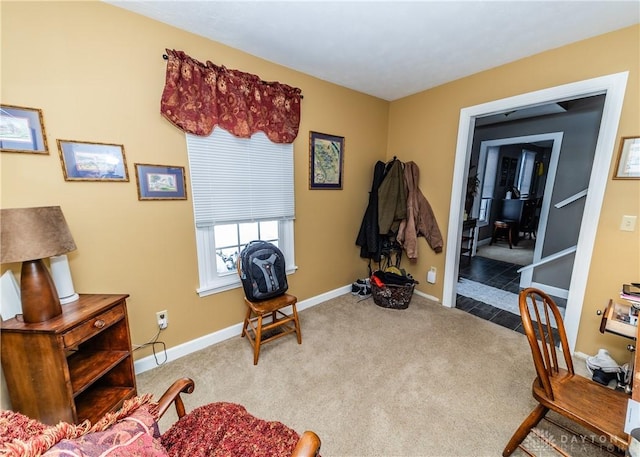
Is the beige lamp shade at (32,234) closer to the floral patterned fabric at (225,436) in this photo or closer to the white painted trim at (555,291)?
the floral patterned fabric at (225,436)

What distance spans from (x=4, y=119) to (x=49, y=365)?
1263 mm

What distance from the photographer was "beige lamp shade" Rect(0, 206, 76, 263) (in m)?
1.09

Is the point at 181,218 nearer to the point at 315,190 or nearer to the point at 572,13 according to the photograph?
the point at 315,190

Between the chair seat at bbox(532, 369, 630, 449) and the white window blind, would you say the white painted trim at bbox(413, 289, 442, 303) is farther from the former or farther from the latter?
the white window blind

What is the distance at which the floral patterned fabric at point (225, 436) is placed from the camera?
89 centimetres

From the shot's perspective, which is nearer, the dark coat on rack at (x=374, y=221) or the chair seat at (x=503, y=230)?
the dark coat on rack at (x=374, y=221)

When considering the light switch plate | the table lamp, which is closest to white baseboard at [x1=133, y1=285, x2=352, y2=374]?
the table lamp

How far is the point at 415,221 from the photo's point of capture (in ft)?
9.77

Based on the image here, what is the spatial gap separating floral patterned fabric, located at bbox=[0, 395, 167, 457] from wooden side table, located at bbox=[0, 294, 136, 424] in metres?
0.69

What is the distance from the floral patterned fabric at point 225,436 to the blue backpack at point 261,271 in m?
1.00

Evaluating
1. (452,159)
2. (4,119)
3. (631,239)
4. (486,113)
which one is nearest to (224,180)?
(4,119)

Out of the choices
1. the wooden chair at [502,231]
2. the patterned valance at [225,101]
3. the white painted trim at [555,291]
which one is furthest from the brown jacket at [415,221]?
the wooden chair at [502,231]

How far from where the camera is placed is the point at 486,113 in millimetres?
2406

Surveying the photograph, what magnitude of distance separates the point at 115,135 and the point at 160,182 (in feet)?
1.20
